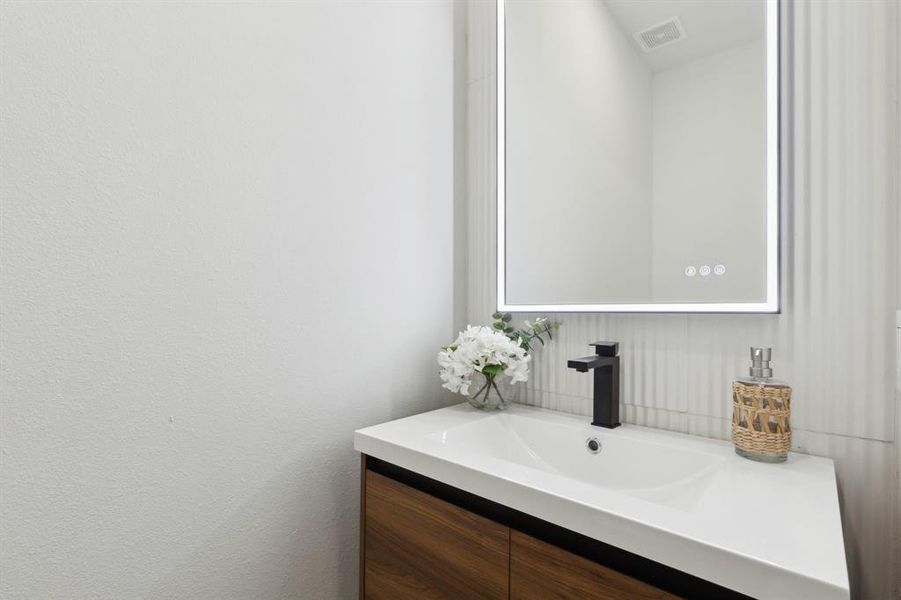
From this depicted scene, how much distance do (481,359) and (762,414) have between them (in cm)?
54

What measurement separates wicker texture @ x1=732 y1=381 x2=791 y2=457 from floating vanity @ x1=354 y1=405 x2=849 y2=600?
0.03 meters

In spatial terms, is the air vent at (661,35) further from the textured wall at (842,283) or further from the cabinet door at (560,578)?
the cabinet door at (560,578)

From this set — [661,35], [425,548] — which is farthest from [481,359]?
[661,35]

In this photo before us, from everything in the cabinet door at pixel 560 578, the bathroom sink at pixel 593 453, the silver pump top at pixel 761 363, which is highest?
the silver pump top at pixel 761 363

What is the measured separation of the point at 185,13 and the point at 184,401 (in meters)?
0.68

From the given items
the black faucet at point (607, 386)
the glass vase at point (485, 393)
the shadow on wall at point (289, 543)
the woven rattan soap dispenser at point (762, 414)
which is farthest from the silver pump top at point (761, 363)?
the shadow on wall at point (289, 543)

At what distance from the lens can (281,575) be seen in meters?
0.90

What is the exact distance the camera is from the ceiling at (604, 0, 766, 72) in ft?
2.78

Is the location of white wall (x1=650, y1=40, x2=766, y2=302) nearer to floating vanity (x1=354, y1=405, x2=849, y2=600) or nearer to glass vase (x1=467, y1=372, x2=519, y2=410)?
floating vanity (x1=354, y1=405, x2=849, y2=600)

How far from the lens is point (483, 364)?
1.04m

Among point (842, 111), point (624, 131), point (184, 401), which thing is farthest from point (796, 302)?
point (184, 401)

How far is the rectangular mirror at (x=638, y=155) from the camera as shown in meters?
0.84

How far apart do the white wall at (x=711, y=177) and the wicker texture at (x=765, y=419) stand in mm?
186

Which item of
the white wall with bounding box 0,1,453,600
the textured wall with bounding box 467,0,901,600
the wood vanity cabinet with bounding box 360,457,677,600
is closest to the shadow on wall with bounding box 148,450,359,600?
the white wall with bounding box 0,1,453,600
